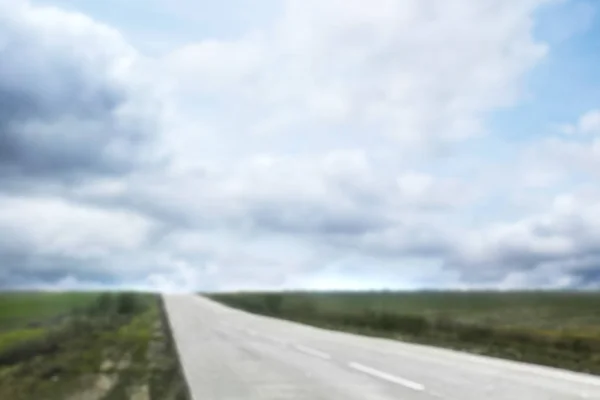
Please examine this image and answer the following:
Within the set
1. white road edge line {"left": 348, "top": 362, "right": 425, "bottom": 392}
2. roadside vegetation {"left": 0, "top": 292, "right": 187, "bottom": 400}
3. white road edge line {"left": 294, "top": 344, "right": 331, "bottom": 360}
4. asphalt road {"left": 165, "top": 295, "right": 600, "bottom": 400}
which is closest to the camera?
asphalt road {"left": 165, "top": 295, "right": 600, "bottom": 400}

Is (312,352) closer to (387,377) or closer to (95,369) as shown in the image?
(95,369)

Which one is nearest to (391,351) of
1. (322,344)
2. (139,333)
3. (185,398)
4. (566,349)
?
(322,344)

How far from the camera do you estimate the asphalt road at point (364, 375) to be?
43.0 ft

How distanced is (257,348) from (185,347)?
3.00 metres

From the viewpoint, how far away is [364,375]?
52.8ft

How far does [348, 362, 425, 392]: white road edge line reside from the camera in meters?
13.9

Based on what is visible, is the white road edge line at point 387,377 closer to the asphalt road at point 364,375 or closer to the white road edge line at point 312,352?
the asphalt road at point 364,375

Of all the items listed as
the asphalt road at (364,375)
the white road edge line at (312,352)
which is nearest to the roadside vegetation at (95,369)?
the asphalt road at (364,375)

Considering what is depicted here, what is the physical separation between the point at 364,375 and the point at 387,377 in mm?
715

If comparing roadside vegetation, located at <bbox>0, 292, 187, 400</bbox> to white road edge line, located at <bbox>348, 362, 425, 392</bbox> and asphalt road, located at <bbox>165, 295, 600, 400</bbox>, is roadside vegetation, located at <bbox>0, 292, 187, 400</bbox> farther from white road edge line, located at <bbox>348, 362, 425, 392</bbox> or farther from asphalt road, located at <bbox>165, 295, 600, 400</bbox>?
white road edge line, located at <bbox>348, 362, 425, 392</bbox>

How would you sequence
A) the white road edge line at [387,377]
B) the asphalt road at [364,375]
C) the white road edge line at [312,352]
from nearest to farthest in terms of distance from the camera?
the asphalt road at [364,375] → the white road edge line at [387,377] → the white road edge line at [312,352]

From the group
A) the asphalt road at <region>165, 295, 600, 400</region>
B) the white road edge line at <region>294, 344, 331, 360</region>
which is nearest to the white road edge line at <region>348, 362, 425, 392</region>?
the asphalt road at <region>165, 295, 600, 400</region>

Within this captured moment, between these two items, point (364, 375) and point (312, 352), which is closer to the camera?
point (364, 375)

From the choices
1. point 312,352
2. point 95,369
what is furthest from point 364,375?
point 95,369
